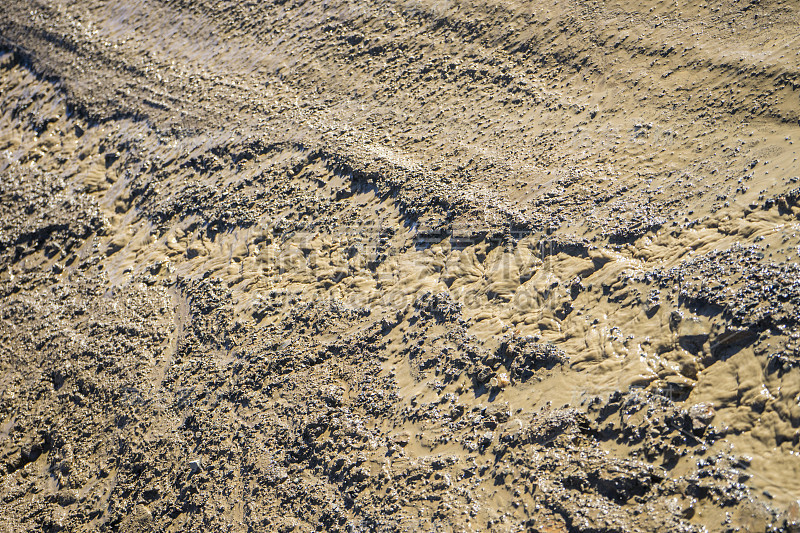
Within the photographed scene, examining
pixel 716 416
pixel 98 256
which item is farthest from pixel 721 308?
pixel 98 256

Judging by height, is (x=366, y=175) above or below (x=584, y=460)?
above

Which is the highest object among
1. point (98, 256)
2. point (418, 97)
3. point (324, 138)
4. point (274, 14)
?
point (274, 14)

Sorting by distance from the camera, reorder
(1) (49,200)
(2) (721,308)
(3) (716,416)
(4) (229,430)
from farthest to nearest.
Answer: (1) (49,200) < (4) (229,430) < (2) (721,308) < (3) (716,416)

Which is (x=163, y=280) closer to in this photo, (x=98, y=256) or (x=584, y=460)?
(x=98, y=256)

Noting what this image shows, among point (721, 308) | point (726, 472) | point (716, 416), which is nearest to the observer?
point (726, 472)

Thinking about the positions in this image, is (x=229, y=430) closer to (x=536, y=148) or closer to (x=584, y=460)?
(x=584, y=460)

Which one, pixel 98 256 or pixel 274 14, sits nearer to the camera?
pixel 98 256
